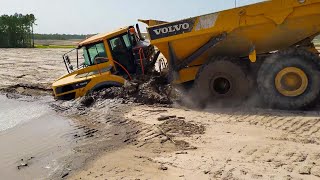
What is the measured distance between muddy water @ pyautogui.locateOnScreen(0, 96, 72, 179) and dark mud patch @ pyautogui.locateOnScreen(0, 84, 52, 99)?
2.02 metres

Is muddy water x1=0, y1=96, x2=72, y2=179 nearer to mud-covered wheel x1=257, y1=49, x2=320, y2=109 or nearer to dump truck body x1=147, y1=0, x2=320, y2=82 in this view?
dump truck body x1=147, y1=0, x2=320, y2=82

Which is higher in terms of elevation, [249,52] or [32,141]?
[249,52]

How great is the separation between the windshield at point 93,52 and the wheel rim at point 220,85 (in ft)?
11.5

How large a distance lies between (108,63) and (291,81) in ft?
17.0

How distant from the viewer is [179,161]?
5668 mm

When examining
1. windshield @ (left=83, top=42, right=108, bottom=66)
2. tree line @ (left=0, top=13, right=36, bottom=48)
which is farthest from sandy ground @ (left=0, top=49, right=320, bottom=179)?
tree line @ (left=0, top=13, right=36, bottom=48)

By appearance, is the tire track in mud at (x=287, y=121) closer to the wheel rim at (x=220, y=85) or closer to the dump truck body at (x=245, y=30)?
the wheel rim at (x=220, y=85)

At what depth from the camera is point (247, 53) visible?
9.30m

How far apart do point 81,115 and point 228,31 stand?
170 inches

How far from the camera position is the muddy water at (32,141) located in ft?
20.2

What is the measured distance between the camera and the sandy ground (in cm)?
526

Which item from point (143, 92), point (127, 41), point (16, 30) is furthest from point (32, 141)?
point (16, 30)

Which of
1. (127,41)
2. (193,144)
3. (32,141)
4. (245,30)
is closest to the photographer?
(193,144)

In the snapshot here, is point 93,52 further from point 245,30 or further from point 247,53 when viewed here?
point 245,30
